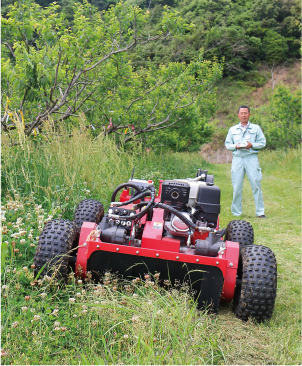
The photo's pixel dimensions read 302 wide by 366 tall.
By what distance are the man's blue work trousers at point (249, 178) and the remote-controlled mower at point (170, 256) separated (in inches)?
135

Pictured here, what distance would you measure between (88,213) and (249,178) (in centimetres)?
351

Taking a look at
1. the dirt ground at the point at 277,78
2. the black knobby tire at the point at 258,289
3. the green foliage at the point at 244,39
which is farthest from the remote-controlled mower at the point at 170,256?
the dirt ground at the point at 277,78

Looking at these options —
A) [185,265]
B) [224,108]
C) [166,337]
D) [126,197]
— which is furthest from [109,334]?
[224,108]

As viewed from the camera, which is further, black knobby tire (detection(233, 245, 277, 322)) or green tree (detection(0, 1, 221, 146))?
green tree (detection(0, 1, 221, 146))

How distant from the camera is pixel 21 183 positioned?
4.72 meters

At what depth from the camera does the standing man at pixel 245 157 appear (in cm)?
647

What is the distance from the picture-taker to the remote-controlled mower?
2.80m

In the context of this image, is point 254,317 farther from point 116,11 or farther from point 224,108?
point 224,108

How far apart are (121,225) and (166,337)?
118cm

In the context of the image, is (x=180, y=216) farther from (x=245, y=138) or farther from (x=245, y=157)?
(x=245, y=138)

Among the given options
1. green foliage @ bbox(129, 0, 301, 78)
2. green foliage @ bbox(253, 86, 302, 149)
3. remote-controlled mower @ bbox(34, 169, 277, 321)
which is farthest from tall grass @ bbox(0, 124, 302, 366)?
green foliage @ bbox(129, 0, 301, 78)

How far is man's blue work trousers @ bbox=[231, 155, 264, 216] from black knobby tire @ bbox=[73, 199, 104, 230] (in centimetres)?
318

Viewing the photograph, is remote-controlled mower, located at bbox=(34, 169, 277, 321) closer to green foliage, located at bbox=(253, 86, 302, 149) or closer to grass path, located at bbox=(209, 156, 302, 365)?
grass path, located at bbox=(209, 156, 302, 365)

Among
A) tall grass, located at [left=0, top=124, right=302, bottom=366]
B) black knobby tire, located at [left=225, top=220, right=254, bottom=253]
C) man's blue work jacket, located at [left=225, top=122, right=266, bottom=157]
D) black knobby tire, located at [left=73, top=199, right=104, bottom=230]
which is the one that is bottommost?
tall grass, located at [left=0, top=124, right=302, bottom=366]
